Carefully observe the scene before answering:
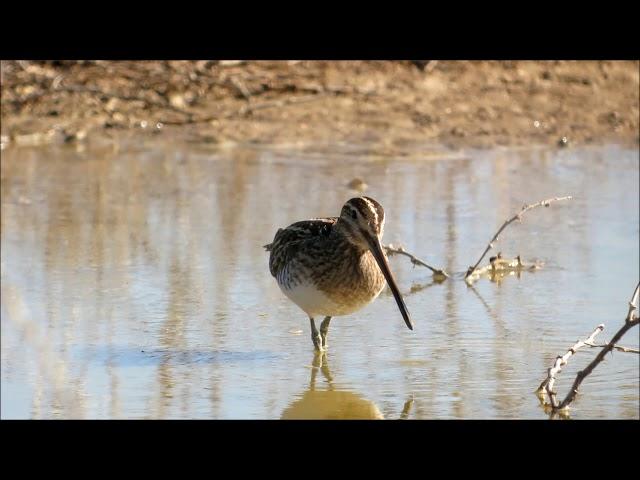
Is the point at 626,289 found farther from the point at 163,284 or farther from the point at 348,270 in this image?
the point at 163,284

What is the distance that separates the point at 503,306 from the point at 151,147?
4.79 m

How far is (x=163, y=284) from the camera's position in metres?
8.06

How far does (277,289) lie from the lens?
26.3 feet

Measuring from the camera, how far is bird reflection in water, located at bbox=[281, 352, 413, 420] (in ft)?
19.2

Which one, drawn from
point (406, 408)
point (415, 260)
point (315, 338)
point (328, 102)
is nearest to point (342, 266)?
point (315, 338)

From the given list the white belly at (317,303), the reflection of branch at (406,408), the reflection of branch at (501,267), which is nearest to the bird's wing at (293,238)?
the white belly at (317,303)

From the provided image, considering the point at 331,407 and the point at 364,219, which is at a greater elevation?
the point at 364,219

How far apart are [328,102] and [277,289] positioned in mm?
4700

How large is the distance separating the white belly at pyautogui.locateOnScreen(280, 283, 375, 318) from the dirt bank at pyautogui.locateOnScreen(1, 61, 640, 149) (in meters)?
4.98

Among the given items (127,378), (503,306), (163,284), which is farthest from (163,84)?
(127,378)

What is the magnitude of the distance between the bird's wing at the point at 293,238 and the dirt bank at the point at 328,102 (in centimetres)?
453

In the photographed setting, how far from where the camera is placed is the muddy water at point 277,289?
20.1ft

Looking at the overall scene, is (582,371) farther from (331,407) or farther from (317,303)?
(317,303)

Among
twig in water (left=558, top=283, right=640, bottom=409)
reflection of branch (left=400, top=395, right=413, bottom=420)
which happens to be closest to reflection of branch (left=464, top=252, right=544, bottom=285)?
reflection of branch (left=400, top=395, right=413, bottom=420)
